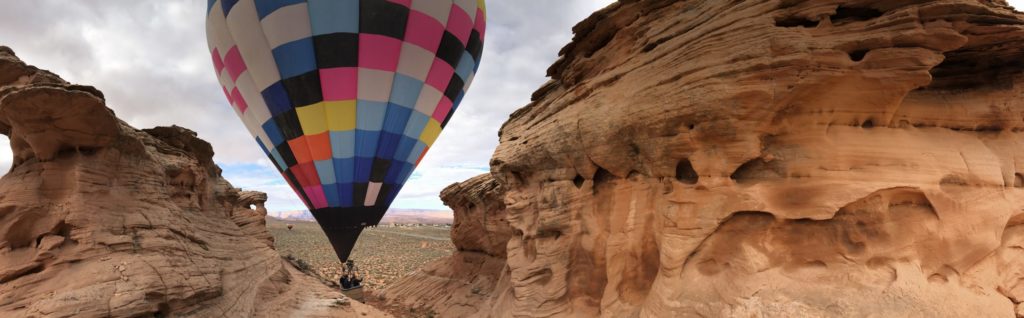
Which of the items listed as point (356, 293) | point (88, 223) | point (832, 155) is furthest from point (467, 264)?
point (832, 155)

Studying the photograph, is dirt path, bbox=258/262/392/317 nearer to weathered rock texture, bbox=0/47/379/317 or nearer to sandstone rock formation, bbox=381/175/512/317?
weathered rock texture, bbox=0/47/379/317

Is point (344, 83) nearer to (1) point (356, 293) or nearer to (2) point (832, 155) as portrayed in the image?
(1) point (356, 293)

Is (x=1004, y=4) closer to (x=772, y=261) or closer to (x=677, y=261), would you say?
(x=772, y=261)

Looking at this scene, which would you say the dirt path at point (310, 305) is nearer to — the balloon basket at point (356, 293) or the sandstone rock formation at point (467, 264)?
the sandstone rock formation at point (467, 264)

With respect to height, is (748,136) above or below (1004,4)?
below

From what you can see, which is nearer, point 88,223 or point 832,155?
point 832,155

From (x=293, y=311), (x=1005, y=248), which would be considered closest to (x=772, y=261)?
(x=1005, y=248)
